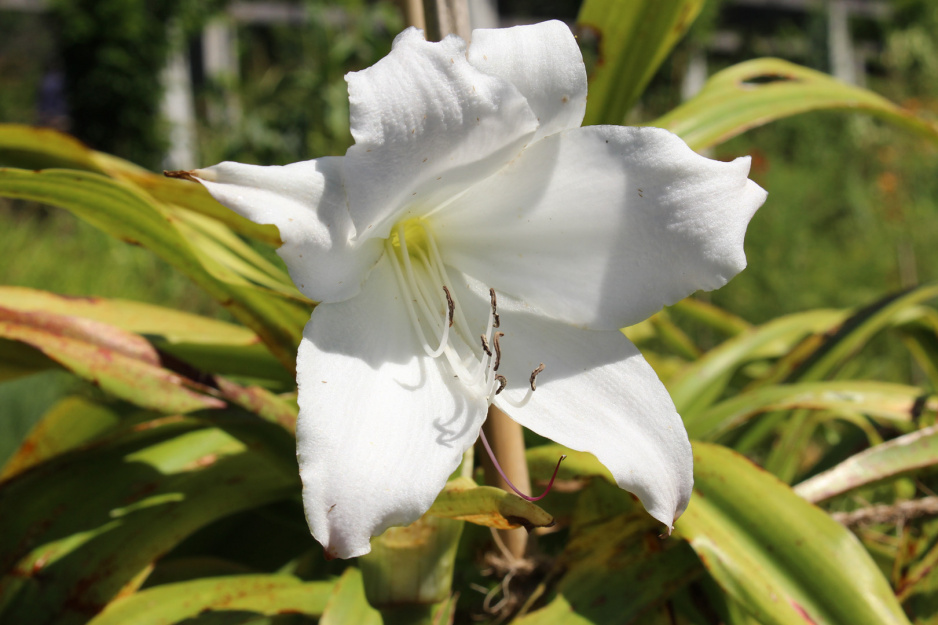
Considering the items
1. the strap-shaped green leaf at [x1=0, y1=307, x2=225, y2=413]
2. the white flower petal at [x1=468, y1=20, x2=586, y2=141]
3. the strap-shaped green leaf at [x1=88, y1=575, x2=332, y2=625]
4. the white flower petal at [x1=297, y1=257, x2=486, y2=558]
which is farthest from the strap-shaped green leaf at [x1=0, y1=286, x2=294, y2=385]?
the white flower petal at [x1=468, y1=20, x2=586, y2=141]

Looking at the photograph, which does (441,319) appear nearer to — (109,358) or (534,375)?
(534,375)

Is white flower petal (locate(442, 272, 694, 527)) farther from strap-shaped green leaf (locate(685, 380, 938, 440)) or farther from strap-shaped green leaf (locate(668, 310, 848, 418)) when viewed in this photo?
strap-shaped green leaf (locate(668, 310, 848, 418))

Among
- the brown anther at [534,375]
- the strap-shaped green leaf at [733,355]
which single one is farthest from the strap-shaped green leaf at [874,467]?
the brown anther at [534,375]

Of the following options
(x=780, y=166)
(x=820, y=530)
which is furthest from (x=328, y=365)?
(x=780, y=166)

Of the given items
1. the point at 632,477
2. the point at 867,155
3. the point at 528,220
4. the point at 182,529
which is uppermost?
the point at 528,220

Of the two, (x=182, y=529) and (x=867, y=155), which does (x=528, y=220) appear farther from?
(x=867, y=155)

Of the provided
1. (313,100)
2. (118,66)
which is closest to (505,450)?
(313,100)

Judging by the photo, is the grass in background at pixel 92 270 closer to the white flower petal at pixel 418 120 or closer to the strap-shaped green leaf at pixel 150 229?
the strap-shaped green leaf at pixel 150 229
